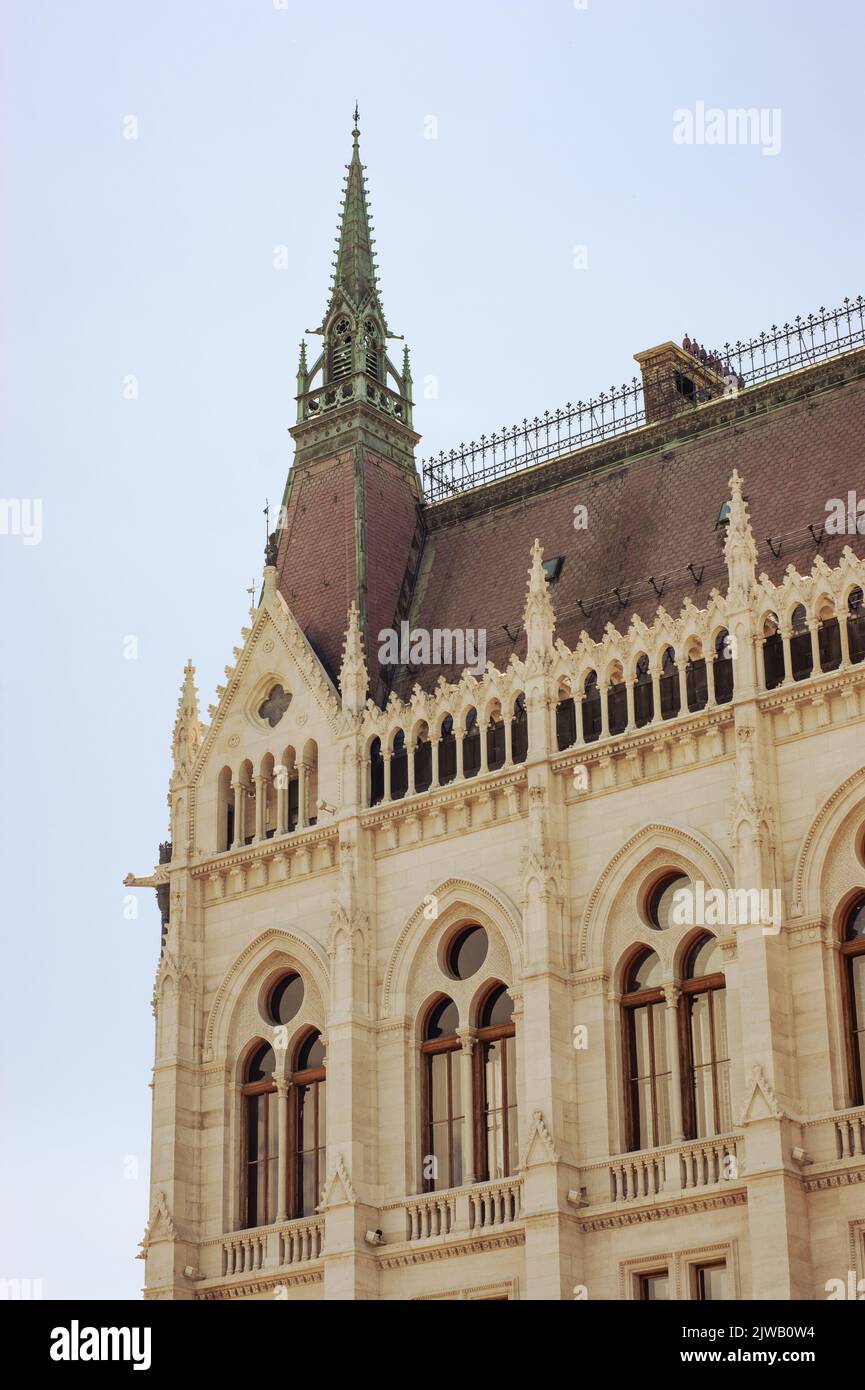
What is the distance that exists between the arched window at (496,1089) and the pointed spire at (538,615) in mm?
5770

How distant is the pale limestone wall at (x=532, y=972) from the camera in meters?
39.0

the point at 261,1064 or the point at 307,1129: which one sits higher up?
the point at 261,1064

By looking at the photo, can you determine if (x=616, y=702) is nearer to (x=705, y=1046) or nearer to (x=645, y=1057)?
(x=645, y=1057)

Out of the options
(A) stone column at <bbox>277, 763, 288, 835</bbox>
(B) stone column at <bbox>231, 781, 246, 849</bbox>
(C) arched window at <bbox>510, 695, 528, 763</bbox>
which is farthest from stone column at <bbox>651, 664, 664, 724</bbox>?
(B) stone column at <bbox>231, 781, 246, 849</bbox>

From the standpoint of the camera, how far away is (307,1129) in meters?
44.8

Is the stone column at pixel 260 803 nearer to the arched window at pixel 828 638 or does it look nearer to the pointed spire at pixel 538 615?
the pointed spire at pixel 538 615

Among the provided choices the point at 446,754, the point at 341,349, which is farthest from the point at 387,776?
the point at 341,349

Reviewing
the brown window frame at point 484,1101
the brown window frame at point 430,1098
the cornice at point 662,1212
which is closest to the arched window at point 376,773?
the brown window frame at point 430,1098

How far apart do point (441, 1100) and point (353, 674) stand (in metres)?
8.02
